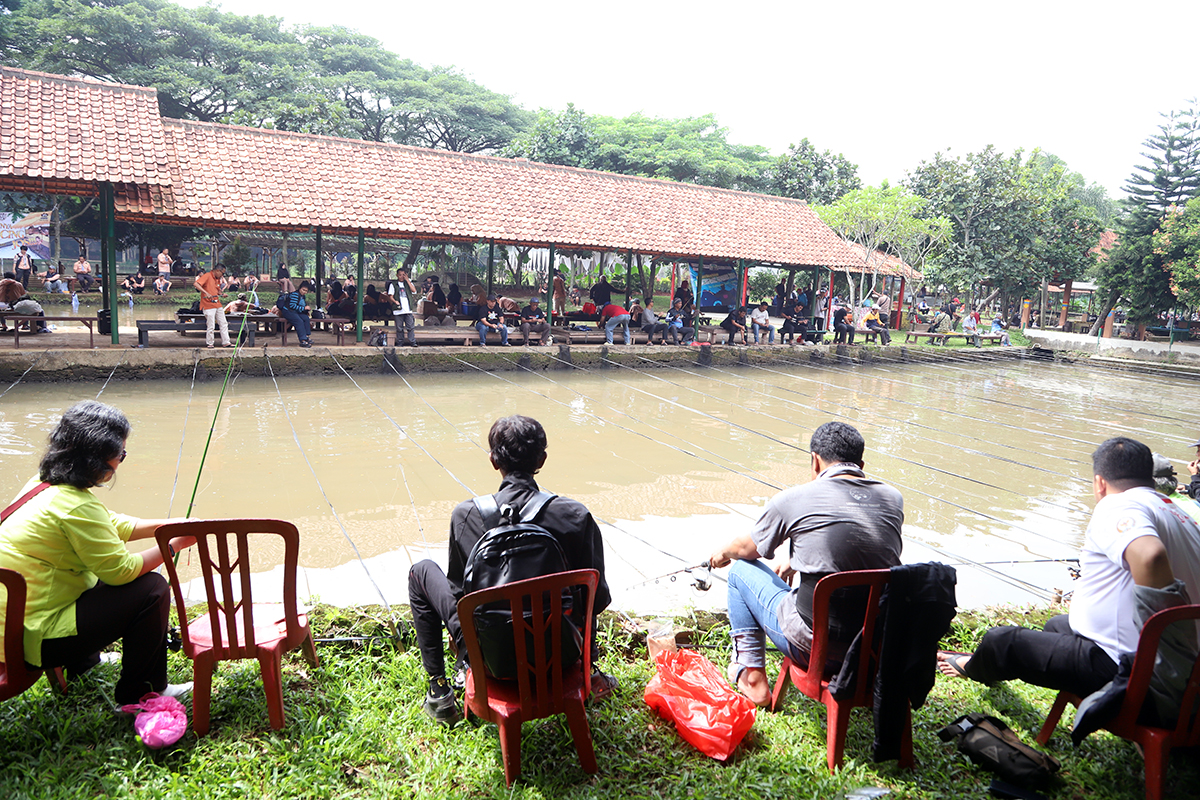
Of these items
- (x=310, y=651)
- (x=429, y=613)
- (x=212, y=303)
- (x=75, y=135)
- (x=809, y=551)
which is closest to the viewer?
(x=809, y=551)

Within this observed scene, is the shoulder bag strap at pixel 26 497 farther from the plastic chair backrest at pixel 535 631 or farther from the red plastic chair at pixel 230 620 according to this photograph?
the plastic chair backrest at pixel 535 631

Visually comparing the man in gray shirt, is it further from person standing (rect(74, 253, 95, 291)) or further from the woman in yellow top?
person standing (rect(74, 253, 95, 291))

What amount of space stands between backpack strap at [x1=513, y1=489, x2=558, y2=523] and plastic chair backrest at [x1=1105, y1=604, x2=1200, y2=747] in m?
1.75

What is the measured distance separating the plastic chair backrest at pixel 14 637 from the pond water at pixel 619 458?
7.20 ft

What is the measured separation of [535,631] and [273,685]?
939 mm

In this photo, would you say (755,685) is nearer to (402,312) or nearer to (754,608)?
(754,608)

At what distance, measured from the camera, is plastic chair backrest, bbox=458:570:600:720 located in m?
2.00

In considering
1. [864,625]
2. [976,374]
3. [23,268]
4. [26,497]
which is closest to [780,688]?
[864,625]

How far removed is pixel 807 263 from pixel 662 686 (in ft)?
55.3

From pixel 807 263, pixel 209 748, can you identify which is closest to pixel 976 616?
pixel 209 748

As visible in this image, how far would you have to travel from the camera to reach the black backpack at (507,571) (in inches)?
81.4

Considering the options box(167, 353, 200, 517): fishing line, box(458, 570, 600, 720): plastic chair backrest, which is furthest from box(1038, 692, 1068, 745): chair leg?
box(167, 353, 200, 517): fishing line

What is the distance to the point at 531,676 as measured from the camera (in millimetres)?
2133

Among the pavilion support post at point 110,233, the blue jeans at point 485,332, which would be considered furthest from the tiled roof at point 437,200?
the blue jeans at point 485,332
